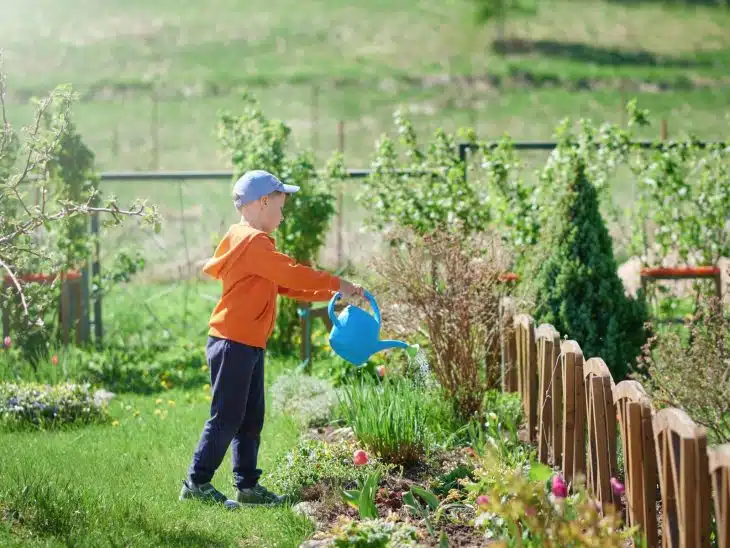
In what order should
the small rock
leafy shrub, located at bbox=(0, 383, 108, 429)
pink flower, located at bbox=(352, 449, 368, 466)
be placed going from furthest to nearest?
leafy shrub, located at bbox=(0, 383, 108, 429), pink flower, located at bbox=(352, 449, 368, 466), the small rock

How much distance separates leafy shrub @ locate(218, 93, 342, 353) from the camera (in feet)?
25.8

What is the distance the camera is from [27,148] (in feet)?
15.2

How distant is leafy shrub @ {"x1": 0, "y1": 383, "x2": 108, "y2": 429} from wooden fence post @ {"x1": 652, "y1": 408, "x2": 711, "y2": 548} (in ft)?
13.1

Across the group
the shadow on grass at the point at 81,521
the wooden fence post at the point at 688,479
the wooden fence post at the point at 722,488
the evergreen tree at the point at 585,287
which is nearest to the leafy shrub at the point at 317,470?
the shadow on grass at the point at 81,521

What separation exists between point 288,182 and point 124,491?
362cm

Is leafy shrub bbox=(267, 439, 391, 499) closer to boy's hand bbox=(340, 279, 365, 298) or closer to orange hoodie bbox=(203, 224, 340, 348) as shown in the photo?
orange hoodie bbox=(203, 224, 340, 348)

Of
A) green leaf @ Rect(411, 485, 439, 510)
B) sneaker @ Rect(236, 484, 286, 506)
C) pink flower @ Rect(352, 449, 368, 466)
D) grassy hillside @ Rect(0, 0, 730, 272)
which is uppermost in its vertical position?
grassy hillside @ Rect(0, 0, 730, 272)

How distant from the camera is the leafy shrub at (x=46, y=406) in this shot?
620 centimetres

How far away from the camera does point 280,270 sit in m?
4.56

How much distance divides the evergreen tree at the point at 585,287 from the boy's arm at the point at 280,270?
83.6 inches

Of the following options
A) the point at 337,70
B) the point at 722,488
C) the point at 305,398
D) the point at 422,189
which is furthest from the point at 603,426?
the point at 337,70

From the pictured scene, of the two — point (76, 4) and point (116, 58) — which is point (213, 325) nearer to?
point (116, 58)

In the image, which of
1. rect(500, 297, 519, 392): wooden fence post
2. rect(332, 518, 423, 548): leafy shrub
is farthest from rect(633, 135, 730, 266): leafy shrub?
rect(332, 518, 423, 548): leafy shrub

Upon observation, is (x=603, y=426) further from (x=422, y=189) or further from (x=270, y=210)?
(x=422, y=189)
